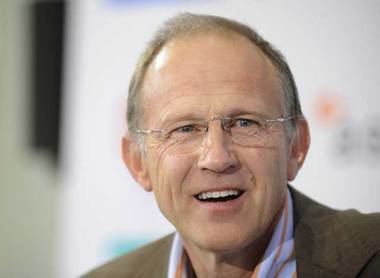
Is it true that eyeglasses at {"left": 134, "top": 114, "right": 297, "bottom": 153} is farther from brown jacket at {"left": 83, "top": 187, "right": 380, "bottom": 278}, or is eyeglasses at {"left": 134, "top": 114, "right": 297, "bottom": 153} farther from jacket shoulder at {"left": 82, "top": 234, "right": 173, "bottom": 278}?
jacket shoulder at {"left": 82, "top": 234, "right": 173, "bottom": 278}

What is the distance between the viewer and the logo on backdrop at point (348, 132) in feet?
5.91

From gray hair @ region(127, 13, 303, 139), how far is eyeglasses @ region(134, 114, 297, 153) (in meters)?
0.09

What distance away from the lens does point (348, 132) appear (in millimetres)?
1856

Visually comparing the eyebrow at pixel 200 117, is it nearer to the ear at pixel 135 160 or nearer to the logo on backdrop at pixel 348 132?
the ear at pixel 135 160

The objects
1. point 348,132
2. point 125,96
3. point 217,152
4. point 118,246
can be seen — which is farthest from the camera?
point 118,246

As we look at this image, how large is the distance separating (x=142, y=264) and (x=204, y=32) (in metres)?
0.75

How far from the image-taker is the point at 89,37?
2.31m

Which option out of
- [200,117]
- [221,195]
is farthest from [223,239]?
[200,117]

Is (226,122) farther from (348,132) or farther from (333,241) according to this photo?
(348,132)

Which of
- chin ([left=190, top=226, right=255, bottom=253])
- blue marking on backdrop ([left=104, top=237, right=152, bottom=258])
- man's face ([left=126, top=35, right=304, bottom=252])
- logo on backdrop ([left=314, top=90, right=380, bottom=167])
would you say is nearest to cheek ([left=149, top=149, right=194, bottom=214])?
man's face ([left=126, top=35, right=304, bottom=252])

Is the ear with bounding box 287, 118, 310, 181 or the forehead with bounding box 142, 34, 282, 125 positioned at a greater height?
the forehead with bounding box 142, 34, 282, 125

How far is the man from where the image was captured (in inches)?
55.9

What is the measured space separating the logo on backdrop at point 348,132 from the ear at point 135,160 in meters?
0.58

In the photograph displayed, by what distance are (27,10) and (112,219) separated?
4.29ft
